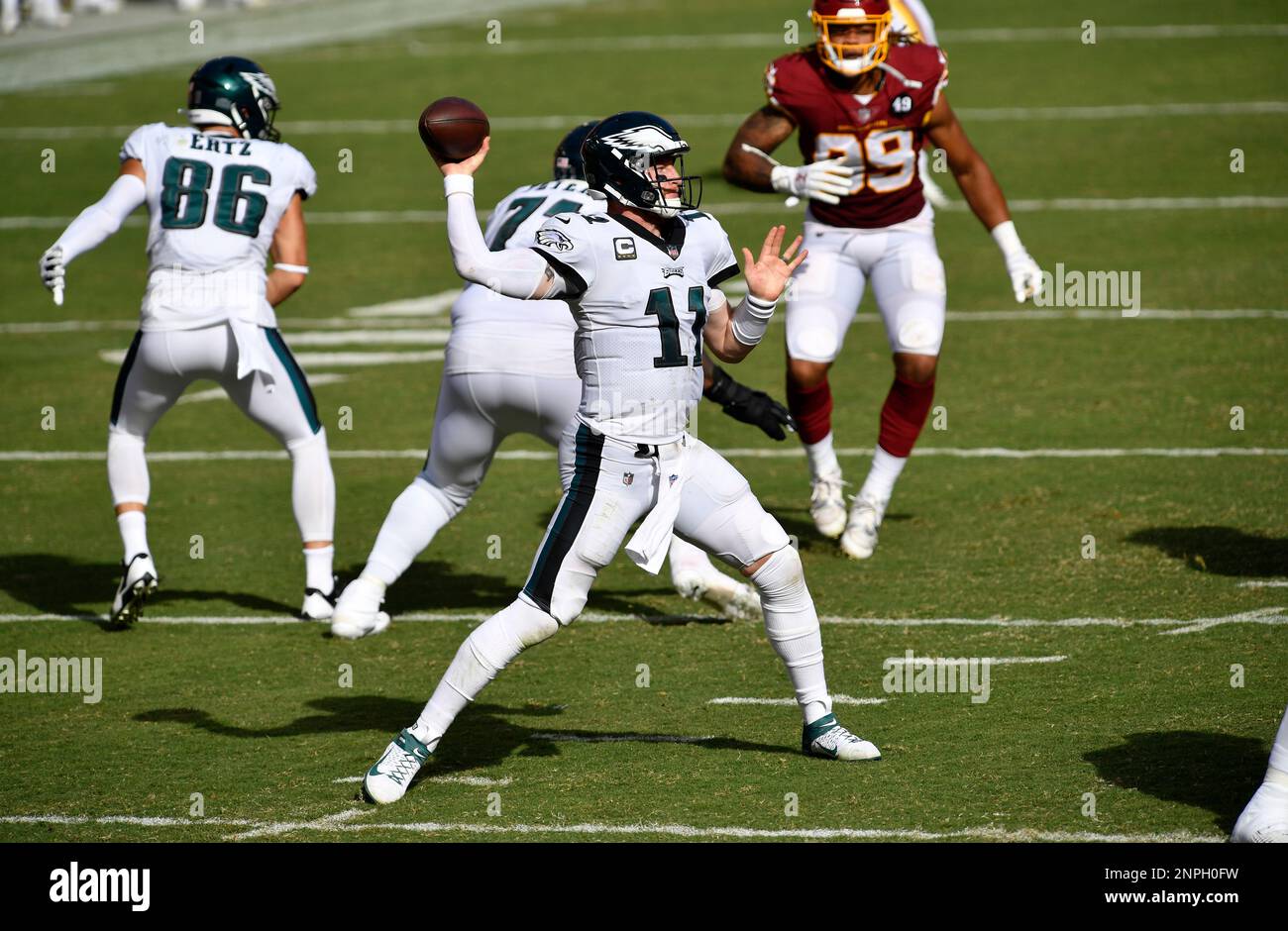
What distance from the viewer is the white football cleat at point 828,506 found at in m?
7.82

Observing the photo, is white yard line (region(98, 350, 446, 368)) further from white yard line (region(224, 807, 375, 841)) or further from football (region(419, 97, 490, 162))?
white yard line (region(224, 807, 375, 841))

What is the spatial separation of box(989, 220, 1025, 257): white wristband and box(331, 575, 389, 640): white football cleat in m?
2.99

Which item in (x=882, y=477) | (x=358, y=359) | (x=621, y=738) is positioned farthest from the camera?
(x=358, y=359)

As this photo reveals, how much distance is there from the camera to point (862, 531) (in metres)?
7.66

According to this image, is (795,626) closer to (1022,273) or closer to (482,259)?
(482,259)

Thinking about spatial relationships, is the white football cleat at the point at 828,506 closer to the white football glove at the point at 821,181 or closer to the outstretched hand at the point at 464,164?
the white football glove at the point at 821,181

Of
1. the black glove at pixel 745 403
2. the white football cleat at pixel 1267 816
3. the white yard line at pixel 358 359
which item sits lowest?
the white football cleat at pixel 1267 816

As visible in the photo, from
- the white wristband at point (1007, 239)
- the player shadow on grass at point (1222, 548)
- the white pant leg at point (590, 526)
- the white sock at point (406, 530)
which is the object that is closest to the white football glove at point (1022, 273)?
the white wristband at point (1007, 239)

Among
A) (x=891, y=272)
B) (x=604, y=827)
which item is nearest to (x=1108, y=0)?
(x=891, y=272)

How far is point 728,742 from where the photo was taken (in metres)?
5.68

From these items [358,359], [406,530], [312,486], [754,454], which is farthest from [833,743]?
[358,359]

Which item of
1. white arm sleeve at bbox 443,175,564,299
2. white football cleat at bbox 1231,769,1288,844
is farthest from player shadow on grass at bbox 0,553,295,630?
white football cleat at bbox 1231,769,1288,844

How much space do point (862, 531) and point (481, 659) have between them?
2.77 meters
